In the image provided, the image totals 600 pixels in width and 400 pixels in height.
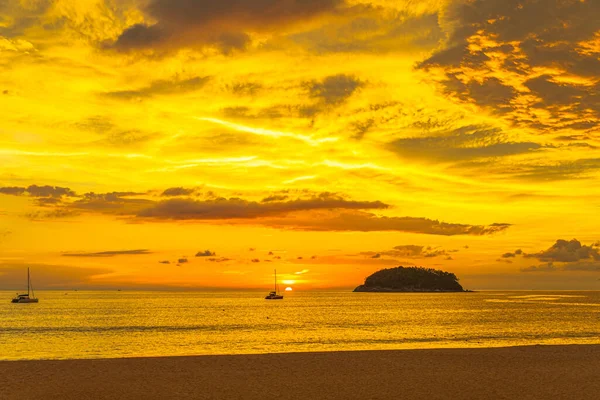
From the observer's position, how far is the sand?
86.2ft

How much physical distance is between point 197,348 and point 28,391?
32.1 meters

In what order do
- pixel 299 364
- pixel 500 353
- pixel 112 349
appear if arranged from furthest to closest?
pixel 112 349
pixel 500 353
pixel 299 364

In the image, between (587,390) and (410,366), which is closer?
(587,390)

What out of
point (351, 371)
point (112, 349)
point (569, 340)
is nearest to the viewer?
point (351, 371)

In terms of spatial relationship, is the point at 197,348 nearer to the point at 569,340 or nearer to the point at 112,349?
the point at 112,349

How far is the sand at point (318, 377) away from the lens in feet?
86.2

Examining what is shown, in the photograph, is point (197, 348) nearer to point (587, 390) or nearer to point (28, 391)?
point (28, 391)

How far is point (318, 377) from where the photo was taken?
30641mm

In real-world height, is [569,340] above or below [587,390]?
below

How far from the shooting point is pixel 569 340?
64.2 m

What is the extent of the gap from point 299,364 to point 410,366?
21.6 feet

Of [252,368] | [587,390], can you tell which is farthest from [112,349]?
[587,390]

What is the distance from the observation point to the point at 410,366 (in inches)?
1340

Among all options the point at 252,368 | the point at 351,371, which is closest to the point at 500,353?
the point at 351,371
